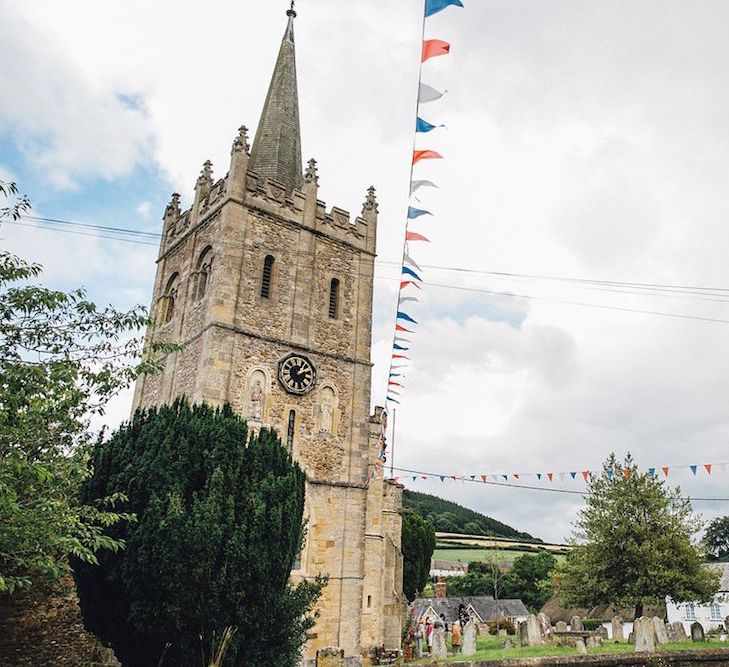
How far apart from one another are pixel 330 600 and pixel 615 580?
11218mm

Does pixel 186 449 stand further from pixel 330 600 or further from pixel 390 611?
pixel 390 611

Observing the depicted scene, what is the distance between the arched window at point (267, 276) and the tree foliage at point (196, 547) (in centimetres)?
802

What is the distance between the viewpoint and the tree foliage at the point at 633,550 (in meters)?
22.6

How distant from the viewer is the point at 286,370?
2025 cm

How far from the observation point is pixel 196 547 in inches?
423

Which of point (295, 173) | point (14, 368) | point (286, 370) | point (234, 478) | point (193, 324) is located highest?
point (295, 173)

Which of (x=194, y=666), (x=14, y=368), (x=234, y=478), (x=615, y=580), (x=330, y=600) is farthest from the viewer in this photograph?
(x=615, y=580)

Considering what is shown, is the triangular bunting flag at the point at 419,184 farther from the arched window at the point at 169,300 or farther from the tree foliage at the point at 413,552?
the tree foliage at the point at 413,552

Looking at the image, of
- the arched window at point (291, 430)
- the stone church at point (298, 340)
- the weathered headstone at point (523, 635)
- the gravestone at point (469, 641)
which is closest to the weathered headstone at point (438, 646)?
the gravestone at point (469, 641)

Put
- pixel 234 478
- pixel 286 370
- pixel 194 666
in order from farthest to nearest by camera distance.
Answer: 1. pixel 286 370
2. pixel 234 478
3. pixel 194 666

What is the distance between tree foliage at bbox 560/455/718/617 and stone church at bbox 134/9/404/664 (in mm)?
7429

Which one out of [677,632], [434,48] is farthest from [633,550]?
[434,48]

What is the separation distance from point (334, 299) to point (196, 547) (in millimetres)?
13104

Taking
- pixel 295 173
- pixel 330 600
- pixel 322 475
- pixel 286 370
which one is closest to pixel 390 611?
pixel 330 600
